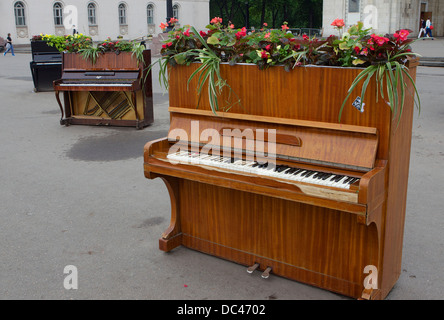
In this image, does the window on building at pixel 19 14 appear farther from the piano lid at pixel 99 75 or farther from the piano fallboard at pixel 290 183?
the piano fallboard at pixel 290 183

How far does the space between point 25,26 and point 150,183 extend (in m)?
36.7

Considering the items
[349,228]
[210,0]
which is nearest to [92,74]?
[349,228]

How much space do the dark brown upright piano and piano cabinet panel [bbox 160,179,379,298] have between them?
5.09 metres

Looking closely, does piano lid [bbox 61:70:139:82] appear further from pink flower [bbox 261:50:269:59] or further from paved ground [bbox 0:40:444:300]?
pink flower [bbox 261:50:269:59]

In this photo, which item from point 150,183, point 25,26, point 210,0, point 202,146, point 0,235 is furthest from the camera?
point 210,0

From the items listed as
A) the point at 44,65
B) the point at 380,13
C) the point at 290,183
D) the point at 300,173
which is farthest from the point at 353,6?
the point at 290,183

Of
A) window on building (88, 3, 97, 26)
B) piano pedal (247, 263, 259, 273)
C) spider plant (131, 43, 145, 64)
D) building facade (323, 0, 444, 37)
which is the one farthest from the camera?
window on building (88, 3, 97, 26)

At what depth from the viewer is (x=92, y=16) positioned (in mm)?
42438

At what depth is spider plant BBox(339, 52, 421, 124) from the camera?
9.79ft

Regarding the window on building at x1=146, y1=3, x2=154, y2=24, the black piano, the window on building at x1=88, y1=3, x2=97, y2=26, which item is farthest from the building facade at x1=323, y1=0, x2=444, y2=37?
the black piano

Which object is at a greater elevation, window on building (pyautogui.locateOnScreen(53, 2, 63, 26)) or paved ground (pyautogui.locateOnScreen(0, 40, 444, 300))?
window on building (pyautogui.locateOnScreen(53, 2, 63, 26))

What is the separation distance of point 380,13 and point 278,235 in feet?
110

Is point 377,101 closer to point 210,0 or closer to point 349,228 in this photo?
point 349,228

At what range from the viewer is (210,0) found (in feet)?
173
